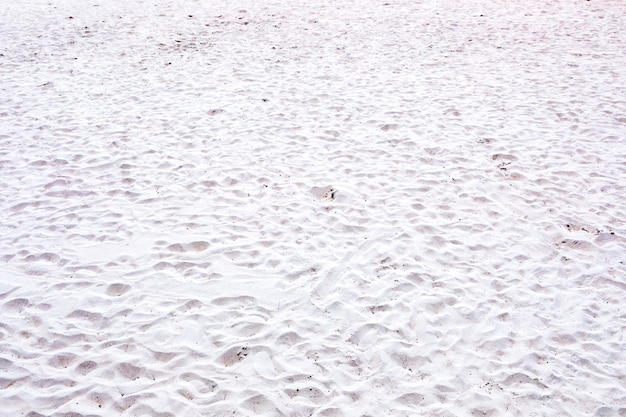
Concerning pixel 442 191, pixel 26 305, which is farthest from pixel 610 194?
pixel 26 305

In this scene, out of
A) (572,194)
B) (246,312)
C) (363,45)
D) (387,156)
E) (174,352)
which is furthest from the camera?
(363,45)

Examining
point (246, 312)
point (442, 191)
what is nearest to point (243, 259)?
point (246, 312)

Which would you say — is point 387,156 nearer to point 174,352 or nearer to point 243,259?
point 243,259

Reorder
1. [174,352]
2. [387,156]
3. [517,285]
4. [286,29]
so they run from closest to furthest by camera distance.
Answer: [174,352] → [517,285] → [387,156] → [286,29]

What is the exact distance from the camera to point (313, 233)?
5.68m

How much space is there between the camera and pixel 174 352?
4270 millimetres

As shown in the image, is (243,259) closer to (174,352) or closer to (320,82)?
(174,352)

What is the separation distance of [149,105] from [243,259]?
178 inches

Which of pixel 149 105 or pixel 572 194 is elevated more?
pixel 149 105

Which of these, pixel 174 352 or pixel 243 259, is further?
pixel 243 259

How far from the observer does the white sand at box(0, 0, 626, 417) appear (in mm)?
4074

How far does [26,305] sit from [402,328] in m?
3.39

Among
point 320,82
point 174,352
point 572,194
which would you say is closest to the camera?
point 174,352

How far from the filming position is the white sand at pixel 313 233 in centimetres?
407
